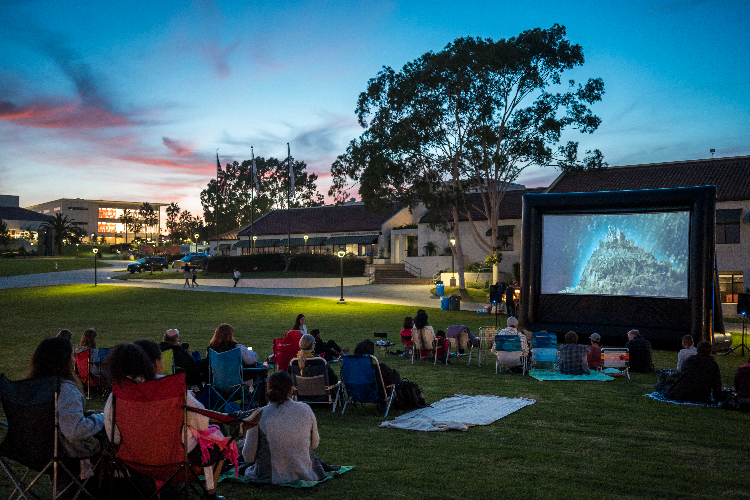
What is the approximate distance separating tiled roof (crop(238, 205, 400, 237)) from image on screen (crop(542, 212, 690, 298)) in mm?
32059

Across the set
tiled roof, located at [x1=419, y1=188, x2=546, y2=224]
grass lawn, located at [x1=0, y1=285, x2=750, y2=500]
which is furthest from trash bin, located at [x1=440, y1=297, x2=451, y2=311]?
tiled roof, located at [x1=419, y1=188, x2=546, y2=224]

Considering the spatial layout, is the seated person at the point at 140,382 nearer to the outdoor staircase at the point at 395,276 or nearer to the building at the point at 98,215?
the outdoor staircase at the point at 395,276

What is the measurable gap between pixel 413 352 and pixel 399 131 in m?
17.6

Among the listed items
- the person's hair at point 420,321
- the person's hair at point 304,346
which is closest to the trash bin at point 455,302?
the person's hair at point 420,321

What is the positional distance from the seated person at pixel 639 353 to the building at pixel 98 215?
124087 millimetres

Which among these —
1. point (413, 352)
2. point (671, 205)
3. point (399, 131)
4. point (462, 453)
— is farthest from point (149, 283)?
point (462, 453)

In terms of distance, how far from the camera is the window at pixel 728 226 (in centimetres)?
2780

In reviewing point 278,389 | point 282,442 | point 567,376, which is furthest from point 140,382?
point 567,376

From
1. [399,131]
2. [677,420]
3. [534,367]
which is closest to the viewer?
[677,420]

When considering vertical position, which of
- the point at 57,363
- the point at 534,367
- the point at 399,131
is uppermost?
the point at 399,131

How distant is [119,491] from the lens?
421 centimetres

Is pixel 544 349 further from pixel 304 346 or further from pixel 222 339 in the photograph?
pixel 222 339

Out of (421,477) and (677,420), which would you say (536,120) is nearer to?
(677,420)

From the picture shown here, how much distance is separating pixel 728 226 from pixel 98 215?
128 meters
